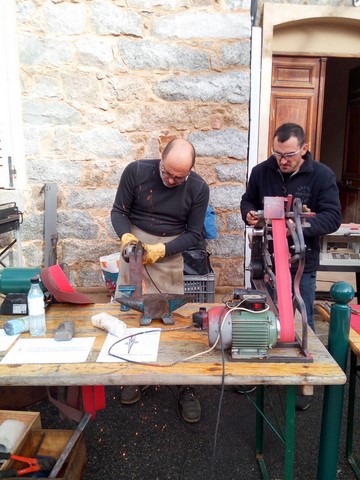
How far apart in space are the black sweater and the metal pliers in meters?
1.37

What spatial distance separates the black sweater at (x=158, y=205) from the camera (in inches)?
110

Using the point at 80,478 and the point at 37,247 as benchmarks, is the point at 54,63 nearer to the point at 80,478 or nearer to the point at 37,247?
the point at 37,247

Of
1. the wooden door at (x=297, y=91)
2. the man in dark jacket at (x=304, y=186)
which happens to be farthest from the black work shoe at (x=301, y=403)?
the wooden door at (x=297, y=91)

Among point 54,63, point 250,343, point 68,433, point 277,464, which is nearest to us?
point 250,343

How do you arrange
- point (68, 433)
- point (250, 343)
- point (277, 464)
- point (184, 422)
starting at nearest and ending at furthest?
point (250, 343)
point (68, 433)
point (277, 464)
point (184, 422)

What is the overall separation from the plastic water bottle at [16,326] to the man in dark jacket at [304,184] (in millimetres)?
1381

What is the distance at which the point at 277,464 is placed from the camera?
2.37 metres

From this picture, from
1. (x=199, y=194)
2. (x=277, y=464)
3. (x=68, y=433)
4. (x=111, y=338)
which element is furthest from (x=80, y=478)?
(x=199, y=194)

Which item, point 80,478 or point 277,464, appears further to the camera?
point 277,464

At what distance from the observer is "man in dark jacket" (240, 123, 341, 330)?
257cm

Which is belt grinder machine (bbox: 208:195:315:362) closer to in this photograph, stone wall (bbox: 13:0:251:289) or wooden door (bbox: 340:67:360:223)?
stone wall (bbox: 13:0:251:289)

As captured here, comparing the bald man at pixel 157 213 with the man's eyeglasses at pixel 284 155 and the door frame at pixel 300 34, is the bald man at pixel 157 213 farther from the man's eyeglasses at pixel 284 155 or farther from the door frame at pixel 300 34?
the door frame at pixel 300 34

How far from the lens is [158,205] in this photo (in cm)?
282

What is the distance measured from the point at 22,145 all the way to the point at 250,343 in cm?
329
